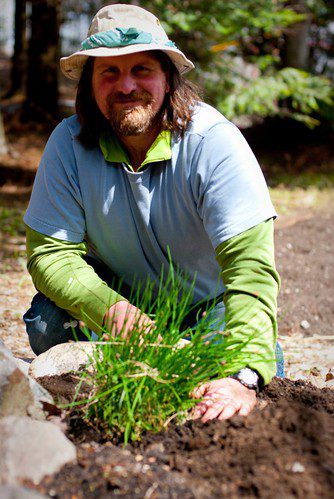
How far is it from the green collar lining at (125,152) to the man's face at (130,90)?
75mm

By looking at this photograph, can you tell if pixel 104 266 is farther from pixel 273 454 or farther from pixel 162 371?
pixel 273 454

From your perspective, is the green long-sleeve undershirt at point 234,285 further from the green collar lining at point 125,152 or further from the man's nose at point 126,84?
the man's nose at point 126,84

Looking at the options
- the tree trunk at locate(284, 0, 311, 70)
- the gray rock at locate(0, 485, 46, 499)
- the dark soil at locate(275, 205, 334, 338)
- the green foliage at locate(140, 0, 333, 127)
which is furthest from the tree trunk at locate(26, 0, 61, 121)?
the gray rock at locate(0, 485, 46, 499)

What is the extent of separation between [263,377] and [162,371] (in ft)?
1.50

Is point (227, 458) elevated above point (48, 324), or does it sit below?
above

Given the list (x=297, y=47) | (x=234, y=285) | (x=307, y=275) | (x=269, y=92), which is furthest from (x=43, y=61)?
(x=234, y=285)

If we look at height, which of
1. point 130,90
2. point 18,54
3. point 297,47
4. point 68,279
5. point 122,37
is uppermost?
point 122,37

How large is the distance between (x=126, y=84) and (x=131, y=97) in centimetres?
6

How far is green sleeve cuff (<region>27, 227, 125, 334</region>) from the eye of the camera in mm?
2613

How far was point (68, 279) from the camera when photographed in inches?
108

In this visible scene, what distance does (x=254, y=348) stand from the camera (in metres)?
2.15

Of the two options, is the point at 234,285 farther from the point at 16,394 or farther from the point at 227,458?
the point at 16,394

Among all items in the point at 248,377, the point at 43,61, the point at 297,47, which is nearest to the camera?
the point at 248,377


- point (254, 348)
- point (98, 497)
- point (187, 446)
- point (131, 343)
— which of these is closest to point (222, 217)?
point (254, 348)
